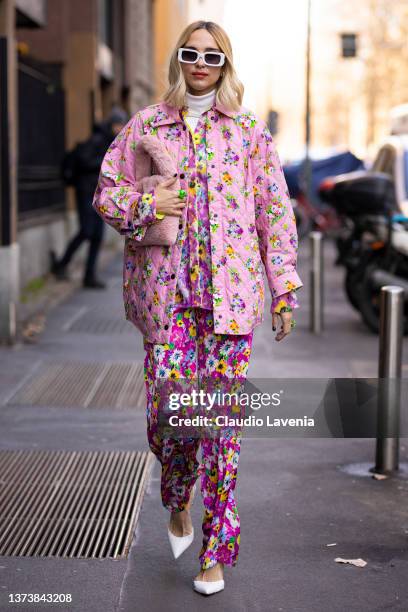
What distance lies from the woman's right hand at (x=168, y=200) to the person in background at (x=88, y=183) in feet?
30.8

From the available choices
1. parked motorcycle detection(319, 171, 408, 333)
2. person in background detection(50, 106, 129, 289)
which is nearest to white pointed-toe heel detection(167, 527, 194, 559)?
parked motorcycle detection(319, 171, 408, 333)

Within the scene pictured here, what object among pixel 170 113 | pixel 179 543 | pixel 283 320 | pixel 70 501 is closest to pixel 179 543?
pixel 179 543

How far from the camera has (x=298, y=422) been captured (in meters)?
4.29

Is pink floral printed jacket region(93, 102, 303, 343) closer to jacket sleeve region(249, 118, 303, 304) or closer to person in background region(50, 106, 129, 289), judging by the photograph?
jacket sleeve region(249, 118, 303, 304)

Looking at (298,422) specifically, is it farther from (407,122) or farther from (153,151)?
(407,122)

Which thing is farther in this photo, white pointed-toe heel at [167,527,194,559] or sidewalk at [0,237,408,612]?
white pointed-toe heel at [167,527,194,559]

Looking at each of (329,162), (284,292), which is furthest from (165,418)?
(329,162)

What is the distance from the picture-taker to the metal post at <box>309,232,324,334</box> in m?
10.2

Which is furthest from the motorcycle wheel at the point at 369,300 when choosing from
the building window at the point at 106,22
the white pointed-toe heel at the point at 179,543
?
the building window at the point at 106,22

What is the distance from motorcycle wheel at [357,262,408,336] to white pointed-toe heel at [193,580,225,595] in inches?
241

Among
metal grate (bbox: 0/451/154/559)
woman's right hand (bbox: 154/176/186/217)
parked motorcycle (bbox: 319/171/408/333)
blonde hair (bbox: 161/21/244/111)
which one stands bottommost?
metal grate (bbox: 0/451/154/559)

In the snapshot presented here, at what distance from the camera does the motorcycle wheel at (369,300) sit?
994 centimetres

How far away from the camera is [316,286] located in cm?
1041

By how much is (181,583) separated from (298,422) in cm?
75
